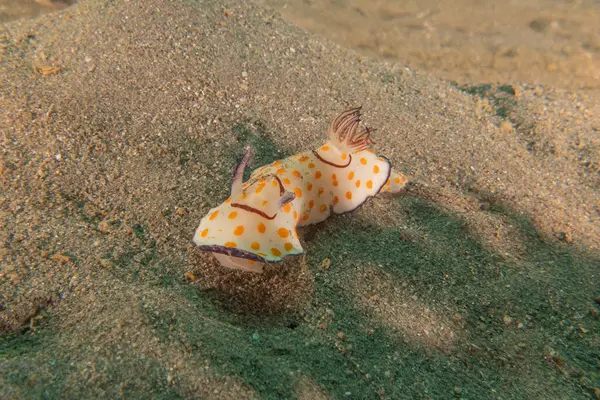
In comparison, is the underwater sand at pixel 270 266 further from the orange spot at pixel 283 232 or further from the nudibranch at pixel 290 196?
the orange spot at pixel 283 232

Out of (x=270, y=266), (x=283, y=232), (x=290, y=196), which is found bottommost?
(x=270, y=266)

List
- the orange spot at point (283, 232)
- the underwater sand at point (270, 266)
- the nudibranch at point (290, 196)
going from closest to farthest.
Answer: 1. the underwater sand at point (270, 266)
2. the nudibranch at point (290, 196)
3. the orange spot at point (283, 232)

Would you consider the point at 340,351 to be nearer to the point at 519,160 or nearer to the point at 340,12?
the point at 519,160

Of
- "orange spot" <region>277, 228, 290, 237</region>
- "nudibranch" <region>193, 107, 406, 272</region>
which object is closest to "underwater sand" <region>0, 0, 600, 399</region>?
"nudibranch" <region>193, 107, 406, 272</region>

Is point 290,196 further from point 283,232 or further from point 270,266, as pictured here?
point 270,266

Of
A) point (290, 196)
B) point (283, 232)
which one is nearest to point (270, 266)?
point (283, 232)

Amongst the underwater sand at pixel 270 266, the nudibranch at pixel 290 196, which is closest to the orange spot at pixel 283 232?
the nudibranch at pixel 290 196
